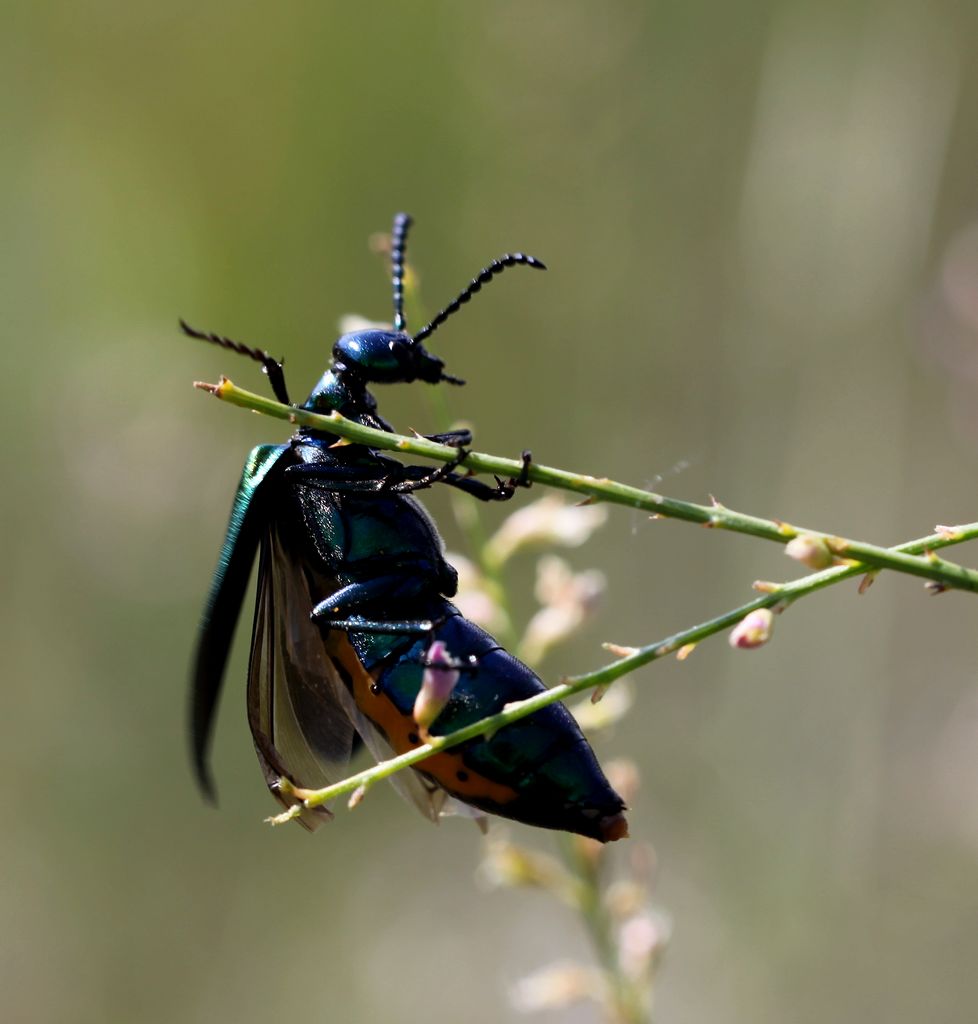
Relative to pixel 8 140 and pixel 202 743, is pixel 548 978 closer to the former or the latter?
pixel 202 743

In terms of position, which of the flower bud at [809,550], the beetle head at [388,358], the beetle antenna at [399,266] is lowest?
the flower bud at [809,550]

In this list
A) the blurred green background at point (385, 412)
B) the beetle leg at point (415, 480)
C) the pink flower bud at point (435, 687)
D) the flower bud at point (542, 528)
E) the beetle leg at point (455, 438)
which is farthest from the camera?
the blurred green background at point (385, 412)

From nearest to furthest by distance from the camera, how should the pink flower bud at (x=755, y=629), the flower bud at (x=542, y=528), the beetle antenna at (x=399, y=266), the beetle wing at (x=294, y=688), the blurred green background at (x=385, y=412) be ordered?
the pink flower bud at (x=755, y=629) → the beetle wing at (x=294, y=688) → the beetle antenna at (x=399, y=266) → the flower bud at (x=542, y=528) → the blurred green background at (x=385, y=412)

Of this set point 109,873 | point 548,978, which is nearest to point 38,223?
point 109,873

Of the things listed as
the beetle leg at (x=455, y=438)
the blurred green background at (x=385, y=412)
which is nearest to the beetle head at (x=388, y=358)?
the beetle leg at (x=455, y=438)

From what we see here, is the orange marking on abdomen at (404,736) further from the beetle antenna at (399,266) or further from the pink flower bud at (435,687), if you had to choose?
the beetle antenna at (399,266)

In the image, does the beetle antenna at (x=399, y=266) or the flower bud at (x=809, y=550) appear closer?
the flower bud at (x=809, y=550)

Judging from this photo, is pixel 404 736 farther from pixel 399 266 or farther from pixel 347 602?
pixel 399 266

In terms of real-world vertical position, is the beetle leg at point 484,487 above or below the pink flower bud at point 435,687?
above
